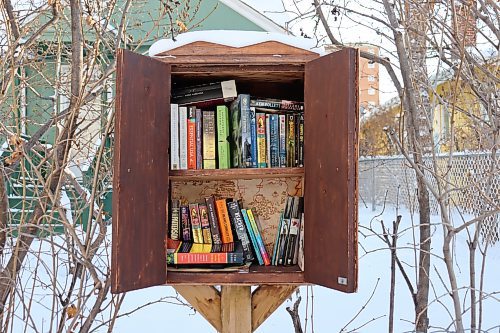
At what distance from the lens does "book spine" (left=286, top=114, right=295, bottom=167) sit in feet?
5.55

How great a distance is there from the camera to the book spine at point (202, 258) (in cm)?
161

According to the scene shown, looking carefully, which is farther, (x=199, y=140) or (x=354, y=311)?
(x=354, y=311)

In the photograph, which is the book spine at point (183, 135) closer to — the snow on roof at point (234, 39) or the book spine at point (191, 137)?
the book spine at point (191, 137)

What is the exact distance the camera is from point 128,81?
1.38m

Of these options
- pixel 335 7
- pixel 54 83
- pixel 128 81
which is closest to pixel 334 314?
pixel 335 7

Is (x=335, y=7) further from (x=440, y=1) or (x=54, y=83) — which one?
(x=54, y=83)

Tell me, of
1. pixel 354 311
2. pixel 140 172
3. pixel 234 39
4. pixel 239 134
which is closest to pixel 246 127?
pixel 239 134

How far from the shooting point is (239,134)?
167cm

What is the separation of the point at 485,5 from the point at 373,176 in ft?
20.3

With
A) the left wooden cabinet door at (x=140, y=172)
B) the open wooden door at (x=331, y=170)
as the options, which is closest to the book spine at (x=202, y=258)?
the left wooden cabinet door at (x=140, y=172)

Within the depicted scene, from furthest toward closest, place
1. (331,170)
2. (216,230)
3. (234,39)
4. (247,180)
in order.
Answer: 1. (247,180)
2. (216,230)
3. (234,39)
4. (331,170)

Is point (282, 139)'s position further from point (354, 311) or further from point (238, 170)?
point (354, 311)

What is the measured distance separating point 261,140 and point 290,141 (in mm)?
92

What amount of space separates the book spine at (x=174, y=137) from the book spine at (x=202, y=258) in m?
0.25
